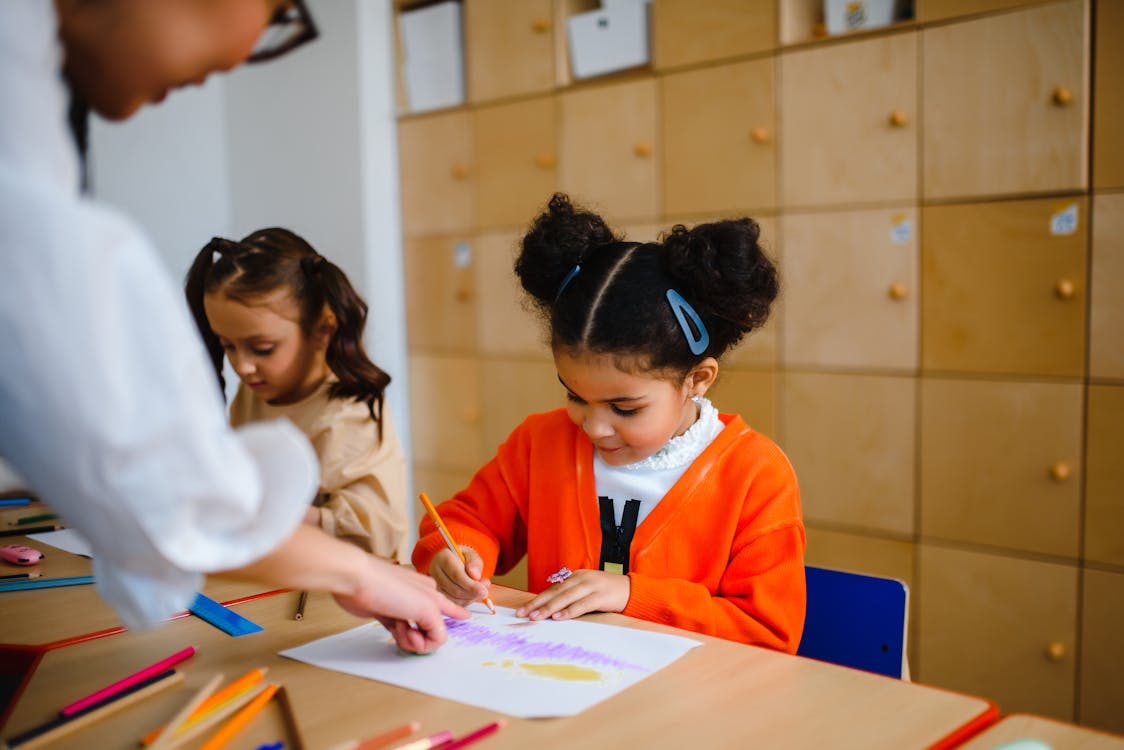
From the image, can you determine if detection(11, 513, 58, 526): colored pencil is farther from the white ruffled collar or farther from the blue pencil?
the white ruffled collar

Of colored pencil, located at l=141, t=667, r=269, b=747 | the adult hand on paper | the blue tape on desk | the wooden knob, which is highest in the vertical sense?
the adult hand on paper

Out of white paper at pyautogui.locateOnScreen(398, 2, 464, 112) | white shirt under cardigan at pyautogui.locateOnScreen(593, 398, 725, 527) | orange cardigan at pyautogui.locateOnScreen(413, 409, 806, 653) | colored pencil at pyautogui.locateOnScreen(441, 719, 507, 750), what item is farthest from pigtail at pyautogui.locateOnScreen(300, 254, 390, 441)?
white paper at pyautogui.locateOnScreen(398, 2, 464, 112)

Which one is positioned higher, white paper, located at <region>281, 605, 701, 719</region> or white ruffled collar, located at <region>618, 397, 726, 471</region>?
white ruffled collar, located at <region>618, 397, 726, 471</region>

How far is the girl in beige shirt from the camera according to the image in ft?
5.69

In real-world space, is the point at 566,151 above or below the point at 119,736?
above

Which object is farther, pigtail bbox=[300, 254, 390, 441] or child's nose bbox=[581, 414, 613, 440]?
pigtail bbox=[300, 254, 390, 441]

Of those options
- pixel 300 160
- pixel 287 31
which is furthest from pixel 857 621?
pixel 300 160

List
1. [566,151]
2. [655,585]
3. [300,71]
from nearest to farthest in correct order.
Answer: [655,585], [566,151], [300,71]

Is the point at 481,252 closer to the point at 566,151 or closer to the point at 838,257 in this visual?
the point at 566,151

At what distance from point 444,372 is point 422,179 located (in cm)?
65

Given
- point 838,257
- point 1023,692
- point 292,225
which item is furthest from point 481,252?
point 1023,692

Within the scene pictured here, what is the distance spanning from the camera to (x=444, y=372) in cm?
332

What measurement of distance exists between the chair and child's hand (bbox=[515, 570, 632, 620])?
306 mm

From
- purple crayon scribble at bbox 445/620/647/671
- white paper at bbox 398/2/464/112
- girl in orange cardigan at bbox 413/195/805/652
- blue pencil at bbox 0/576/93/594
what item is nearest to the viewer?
purple crayon scribble at bbox 445/620/647/671
